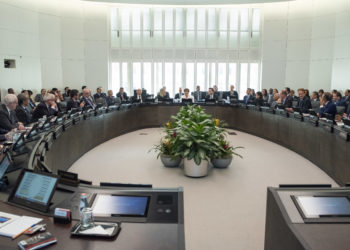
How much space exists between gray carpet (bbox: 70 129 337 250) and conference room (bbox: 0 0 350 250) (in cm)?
3

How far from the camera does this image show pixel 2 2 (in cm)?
1079

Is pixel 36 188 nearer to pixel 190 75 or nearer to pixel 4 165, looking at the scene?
pixel 4 165

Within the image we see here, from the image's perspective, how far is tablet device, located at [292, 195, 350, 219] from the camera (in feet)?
7.27

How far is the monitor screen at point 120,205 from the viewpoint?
6.89 ft

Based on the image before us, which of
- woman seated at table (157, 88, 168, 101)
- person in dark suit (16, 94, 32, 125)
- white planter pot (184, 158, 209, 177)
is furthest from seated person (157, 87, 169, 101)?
white planter pot (184, 158, 209, 177)

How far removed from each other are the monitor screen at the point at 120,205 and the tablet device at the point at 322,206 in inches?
43.2

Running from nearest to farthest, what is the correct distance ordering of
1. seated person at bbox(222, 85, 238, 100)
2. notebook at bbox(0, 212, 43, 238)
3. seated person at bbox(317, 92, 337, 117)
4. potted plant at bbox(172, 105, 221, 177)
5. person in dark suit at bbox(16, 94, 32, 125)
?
→ 1. notebook at bbox(0, 212, 43, 238)
2. potted plant at bbox(172, 105, 221, 177)
3. person in dark suit at bbox(16, 94, 32, 125)
4. seated person at bbox(317, 92, 337, 117)
5. seated person at bbox(222, 85, 238, 100)

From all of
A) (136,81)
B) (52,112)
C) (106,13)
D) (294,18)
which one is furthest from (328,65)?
(52,112)

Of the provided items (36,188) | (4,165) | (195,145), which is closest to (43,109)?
(195,145)

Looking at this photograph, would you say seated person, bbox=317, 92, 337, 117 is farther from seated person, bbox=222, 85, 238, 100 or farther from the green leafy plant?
seated person, bbox=222, 85, 238, 100

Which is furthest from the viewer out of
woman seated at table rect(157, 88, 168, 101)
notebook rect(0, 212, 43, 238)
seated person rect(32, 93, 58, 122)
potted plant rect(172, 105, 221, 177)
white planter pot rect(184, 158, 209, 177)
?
woman seated at table rect(157, 88, 168, 101)

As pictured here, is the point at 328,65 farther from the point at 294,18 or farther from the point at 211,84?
the point at 211,84

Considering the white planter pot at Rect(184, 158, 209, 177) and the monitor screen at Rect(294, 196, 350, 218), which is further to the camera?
the white planter pot at Rect(184, 158, 209, 177)

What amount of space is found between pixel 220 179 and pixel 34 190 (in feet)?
12.3
